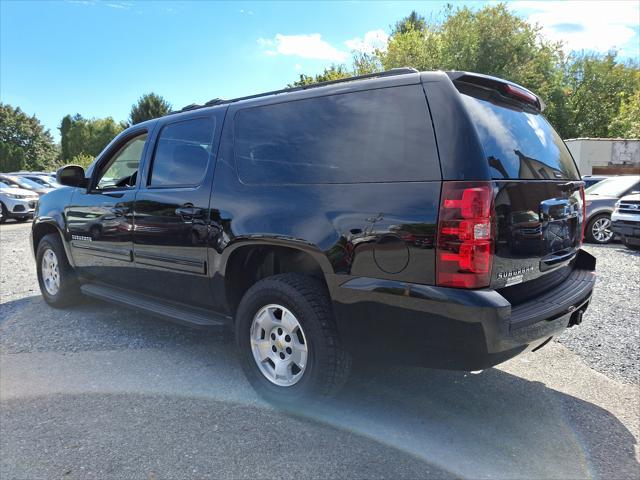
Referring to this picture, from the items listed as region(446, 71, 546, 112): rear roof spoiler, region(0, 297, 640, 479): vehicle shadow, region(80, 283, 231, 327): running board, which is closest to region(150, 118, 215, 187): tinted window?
region(80, 283, 231, 327): running board

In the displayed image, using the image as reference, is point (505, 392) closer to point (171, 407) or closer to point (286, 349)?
point (286, 349)

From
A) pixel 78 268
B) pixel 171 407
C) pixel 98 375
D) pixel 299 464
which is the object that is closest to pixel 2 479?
pixel 171 407

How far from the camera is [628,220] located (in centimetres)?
921

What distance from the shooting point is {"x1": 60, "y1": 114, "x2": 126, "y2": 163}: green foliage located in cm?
6881

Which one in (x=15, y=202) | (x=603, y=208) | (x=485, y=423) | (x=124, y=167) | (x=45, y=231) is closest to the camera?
(x=485, y=423)

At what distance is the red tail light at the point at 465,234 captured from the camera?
7.73 feet

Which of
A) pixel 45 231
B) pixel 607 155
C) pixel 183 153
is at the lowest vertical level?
pixel 45 231

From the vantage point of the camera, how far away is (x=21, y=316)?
5.17 m

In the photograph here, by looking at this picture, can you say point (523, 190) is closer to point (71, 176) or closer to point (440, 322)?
point (440, 322)

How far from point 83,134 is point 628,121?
219 feet

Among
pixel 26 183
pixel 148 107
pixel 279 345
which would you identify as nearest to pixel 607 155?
pixel 279 345

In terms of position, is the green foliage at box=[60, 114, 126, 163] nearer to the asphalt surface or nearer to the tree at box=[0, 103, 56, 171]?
the tree at box=[0, 103, 56, 171]

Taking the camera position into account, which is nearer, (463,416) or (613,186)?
(463,416)

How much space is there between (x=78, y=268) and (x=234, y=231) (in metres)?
2.60
